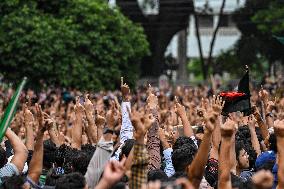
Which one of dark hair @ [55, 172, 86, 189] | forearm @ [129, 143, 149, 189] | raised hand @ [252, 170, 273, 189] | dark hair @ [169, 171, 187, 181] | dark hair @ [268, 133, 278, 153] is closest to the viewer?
raised hand @ [252, 170, 273, 189]

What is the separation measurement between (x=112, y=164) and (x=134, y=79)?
90.6ft

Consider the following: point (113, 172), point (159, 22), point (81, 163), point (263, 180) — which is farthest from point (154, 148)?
point (159, 22)

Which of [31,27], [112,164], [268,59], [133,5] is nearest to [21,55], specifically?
[31,27]

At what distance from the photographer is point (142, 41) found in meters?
32.6

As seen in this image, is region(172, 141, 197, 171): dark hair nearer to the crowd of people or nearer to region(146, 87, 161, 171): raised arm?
the crowd of people

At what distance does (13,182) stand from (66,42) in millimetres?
23627

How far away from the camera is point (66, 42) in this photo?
29.3 m

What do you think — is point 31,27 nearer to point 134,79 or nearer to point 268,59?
point 134,79

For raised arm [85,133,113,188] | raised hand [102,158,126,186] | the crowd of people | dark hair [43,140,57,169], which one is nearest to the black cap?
the crowd of people

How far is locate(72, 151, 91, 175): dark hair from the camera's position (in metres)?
6.70

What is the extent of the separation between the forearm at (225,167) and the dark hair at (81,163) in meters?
1.20

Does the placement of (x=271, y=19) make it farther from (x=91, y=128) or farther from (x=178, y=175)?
(x=178, y=175)

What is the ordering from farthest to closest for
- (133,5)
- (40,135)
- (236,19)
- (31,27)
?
(236,19), (133,5), (31,27), (40,135)

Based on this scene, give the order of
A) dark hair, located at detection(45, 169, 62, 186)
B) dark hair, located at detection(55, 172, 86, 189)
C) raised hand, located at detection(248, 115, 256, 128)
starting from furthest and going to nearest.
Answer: raised hand, located at detection(248, 115, 256, 128) → dark hair, located at detection(45, 169, 62, 186) → dark hair, located at detection(55, 172, 86, 189)
